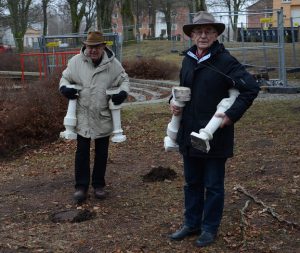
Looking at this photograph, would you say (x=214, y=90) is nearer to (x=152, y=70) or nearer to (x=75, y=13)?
(x=152, y=70)

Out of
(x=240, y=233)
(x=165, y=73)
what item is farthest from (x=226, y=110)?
(x=165, y=73)

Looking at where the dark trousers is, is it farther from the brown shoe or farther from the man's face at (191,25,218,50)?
the man's face at (191,25,218,50)

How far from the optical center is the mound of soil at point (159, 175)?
254 inches

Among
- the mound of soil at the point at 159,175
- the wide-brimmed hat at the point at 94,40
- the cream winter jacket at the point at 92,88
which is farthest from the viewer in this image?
the mound of soil at the point at 159,175

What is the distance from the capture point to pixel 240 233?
4.61 metres

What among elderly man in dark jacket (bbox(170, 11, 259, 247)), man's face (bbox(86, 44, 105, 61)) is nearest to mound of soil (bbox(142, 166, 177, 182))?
man's face (bbox(86, 44, 105, 61))

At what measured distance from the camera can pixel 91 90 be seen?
5484 millimetres

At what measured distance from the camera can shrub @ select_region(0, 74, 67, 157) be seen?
9.10 meters

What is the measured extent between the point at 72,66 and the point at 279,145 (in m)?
3.54

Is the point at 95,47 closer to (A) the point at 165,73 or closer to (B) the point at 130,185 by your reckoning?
(B) the point at 130,185

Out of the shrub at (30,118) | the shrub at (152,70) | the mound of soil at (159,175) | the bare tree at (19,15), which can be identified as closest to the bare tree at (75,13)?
the bare tree at (19,15)

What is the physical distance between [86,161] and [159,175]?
114 cm

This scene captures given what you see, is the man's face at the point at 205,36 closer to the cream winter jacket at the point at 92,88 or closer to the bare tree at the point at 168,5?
the cream winter jacket at the point at 92,88

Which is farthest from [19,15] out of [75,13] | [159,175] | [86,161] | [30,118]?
[86,161]
